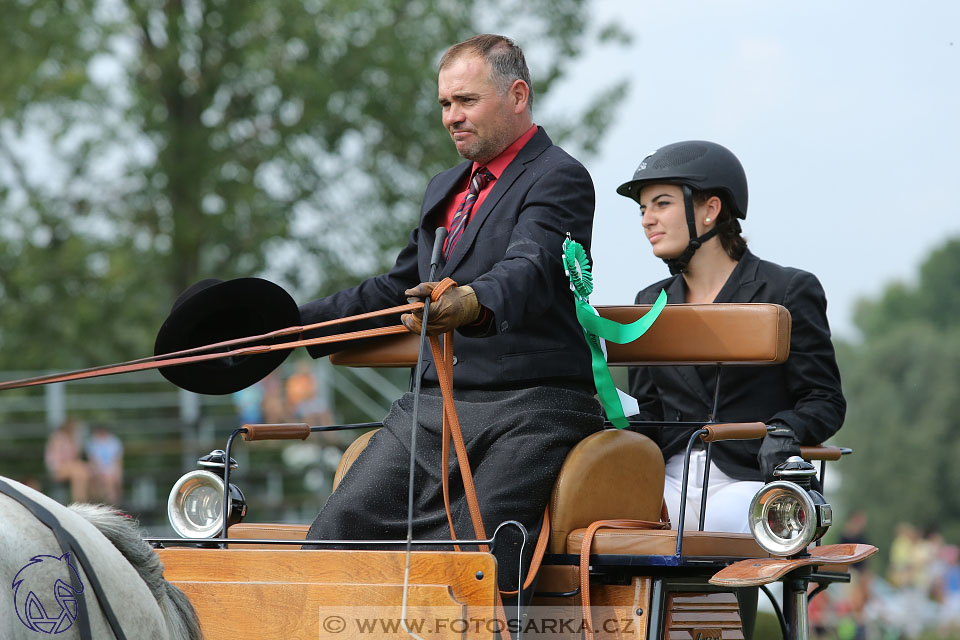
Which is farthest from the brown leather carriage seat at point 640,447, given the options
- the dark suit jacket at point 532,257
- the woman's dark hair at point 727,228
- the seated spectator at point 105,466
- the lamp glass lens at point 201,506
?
the seated spectator at point 105,466

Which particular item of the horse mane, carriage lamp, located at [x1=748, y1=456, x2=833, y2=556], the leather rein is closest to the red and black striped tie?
the leather rein

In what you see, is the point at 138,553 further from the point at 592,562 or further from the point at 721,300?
the point at 721,300

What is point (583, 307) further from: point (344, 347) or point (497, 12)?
point (497, 12)

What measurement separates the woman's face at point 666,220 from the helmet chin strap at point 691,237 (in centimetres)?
2

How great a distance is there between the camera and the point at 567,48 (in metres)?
15.7

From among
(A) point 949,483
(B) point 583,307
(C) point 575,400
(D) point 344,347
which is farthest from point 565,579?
(A) point 949,483

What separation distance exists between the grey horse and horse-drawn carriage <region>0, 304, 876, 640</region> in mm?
73

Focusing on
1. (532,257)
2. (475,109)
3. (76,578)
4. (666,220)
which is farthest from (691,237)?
(76,578)

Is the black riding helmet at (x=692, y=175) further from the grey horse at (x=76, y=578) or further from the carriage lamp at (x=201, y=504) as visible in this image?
the grey horse at (x=76, y=578)

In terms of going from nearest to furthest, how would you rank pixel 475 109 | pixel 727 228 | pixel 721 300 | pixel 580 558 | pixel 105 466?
pixel 580 558 < pixel 475 109 < pixel 721 300 < pixel 727 228 < pixel 105 466

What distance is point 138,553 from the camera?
2.82 meters

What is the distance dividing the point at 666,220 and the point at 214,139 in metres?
11.2

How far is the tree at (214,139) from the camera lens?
1498cm

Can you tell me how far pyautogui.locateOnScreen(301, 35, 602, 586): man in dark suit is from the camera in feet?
11.7
